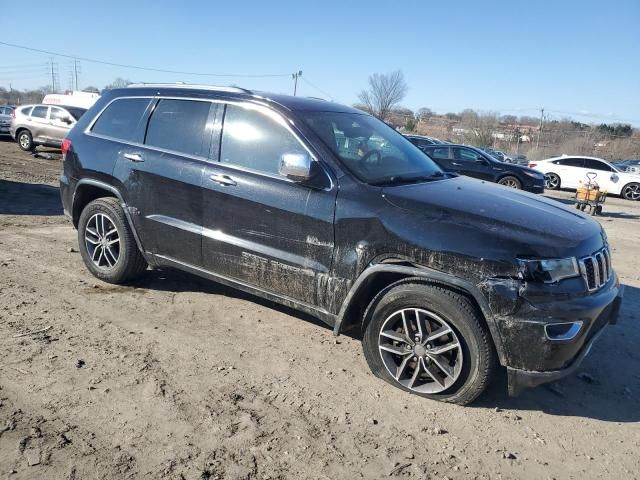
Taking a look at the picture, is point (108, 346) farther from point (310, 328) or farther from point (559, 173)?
point (559, 173)

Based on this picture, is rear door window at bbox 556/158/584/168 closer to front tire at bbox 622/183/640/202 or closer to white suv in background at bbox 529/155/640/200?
white suv in background at bbox 529/155/640/200

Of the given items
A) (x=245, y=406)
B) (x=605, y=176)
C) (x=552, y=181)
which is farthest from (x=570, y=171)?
(x=245, y=406)

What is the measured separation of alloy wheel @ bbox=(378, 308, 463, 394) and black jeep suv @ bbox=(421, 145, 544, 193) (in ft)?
40.6

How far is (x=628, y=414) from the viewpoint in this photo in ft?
10.8

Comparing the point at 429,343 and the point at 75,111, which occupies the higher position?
the point at 75,111

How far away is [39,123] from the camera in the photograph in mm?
17266

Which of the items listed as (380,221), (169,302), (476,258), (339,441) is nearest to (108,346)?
(169,302)

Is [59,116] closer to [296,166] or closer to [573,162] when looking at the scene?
[296,166]

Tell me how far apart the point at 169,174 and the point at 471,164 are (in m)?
12.9

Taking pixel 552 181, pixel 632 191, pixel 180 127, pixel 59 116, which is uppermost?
pixel 59 116

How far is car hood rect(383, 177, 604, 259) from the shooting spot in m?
2.94

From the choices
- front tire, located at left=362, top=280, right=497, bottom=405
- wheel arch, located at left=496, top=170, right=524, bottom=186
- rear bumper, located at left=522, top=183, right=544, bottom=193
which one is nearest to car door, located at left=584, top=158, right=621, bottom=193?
rear bumper, located at left=522, top=183, right=544, bottom=193

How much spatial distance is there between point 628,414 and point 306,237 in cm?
242

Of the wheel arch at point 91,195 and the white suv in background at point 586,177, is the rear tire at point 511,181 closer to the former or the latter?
the white suv in background at point 586,177
